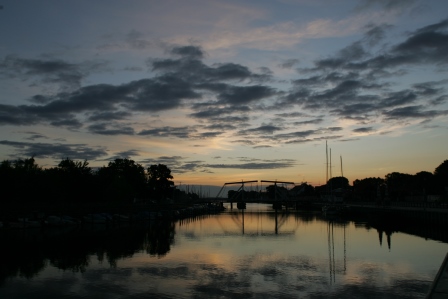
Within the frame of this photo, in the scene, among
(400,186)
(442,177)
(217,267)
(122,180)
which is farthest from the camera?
(400,186)

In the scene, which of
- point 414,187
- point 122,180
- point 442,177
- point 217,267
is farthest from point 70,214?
point 414,187

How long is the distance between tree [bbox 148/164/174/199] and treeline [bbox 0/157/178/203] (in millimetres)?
13785

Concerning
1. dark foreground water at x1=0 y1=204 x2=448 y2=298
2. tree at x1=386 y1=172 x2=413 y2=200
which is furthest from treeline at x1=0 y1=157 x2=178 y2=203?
tree at x1=386 y1=172 x2=413 y2=200

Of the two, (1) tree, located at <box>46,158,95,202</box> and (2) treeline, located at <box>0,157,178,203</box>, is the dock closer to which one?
(2) treeline, located at <box>0,157,178,203</box>

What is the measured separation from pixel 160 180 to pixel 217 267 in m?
134

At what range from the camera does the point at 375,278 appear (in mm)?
29281

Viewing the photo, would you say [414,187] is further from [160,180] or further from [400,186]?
[160,180]

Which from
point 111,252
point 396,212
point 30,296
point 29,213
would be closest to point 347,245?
point 111,252

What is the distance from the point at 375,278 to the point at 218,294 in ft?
37.7

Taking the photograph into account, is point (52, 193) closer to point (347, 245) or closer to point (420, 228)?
point (347, 245)

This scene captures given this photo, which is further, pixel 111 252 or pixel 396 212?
pixel 396 212

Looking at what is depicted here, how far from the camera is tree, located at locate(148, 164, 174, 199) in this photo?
539 feet

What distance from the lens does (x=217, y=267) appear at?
3406cm

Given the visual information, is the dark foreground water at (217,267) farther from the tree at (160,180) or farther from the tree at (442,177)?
the tree at (160,180)
